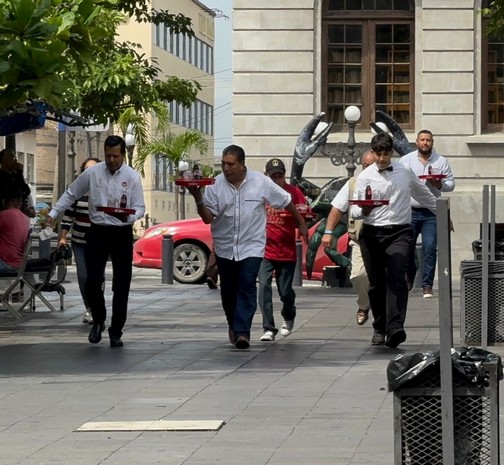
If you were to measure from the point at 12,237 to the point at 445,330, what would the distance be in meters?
12.0

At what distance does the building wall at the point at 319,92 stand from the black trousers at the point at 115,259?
51.5 ft

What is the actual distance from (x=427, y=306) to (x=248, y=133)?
1177cm

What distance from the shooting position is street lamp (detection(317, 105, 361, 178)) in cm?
2815

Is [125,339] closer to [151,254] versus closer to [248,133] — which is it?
[151,254]

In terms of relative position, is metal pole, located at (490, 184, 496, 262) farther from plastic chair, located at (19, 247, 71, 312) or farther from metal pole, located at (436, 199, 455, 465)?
metal pole, located at (436, 199, 455, 465)

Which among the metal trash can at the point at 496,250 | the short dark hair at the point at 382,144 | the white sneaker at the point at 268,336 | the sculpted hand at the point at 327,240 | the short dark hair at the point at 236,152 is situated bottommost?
the white sneaker at the point at 268,336

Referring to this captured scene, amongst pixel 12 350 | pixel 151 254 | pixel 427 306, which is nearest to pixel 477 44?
pixel 151 254

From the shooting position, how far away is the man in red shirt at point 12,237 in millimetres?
17547

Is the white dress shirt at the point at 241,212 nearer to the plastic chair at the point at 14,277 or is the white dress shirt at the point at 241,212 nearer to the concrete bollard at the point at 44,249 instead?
the plastic chair at the point at 14,277

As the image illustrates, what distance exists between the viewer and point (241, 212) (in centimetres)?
1412

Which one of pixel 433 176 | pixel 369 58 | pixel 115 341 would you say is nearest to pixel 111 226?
pixel 115 341

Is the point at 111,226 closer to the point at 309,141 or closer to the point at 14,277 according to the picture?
the point at 14,277

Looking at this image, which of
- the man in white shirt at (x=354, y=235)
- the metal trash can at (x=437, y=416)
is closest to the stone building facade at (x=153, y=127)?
the man in white shirt at (x=354, y=235)

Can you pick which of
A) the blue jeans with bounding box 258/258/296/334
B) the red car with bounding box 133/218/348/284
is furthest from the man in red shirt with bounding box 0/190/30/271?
the red car with bounding box 133/218/348/284
